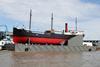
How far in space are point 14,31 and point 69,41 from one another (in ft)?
42.0

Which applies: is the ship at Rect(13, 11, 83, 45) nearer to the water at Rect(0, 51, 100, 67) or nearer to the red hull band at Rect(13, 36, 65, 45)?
the red hull band at Rect(13, 36, 65, 45)

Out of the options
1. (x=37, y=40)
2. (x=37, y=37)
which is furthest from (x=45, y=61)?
(x=37, y=37)

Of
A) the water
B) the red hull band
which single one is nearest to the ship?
the red hull band

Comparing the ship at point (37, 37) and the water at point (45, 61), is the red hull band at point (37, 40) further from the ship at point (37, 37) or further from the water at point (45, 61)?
the water at point (45, 61)

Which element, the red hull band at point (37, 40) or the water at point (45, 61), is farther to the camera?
the red hull band at point (37, 40)

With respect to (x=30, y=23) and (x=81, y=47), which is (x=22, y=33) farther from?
(x=81, y=47)

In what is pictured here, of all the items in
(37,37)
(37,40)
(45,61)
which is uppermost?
(37,37)

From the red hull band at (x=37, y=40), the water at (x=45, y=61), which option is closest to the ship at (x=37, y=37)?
the red hull band at (x=37, y=40)

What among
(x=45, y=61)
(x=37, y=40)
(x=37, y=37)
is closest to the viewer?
(x=45, y=61)

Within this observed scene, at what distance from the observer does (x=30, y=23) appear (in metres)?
72.4

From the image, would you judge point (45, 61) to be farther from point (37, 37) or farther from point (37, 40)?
point (37, 37)

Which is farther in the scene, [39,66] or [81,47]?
[81,47]

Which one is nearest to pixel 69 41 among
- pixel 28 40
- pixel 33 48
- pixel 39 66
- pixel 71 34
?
pixel 71 34

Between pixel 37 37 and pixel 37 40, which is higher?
pixel 37 37
